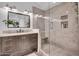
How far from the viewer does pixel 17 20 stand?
6.39 ft

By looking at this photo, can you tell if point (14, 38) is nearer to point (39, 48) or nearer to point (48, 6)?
point (39, 48)

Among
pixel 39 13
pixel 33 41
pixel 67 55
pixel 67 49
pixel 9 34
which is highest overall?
pixel 39 13

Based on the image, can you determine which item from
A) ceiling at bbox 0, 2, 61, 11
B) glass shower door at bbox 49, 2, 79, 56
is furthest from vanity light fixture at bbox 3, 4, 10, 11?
glass shower door at bbox 49, 2, 79, 56

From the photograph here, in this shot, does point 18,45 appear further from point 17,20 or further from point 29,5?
point 29,5

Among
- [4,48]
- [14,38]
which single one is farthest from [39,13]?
[4,48]

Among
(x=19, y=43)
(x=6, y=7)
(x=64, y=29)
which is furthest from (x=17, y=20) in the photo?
(x=64, y=29)

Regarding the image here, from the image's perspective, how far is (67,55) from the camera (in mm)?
1964

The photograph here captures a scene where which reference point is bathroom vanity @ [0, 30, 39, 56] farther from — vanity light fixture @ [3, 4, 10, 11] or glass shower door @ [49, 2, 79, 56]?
vanity light fixture @ [3, 4, 10, 11]

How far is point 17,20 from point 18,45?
1.69 feet

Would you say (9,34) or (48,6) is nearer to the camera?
(9,34)

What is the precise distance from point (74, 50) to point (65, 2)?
40.0 inches

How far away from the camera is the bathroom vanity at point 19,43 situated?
6.06ft

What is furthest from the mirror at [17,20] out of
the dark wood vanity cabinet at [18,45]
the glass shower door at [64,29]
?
the glass shower door at [64,29]

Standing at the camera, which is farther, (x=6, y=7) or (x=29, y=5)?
(x=29, y=5)
